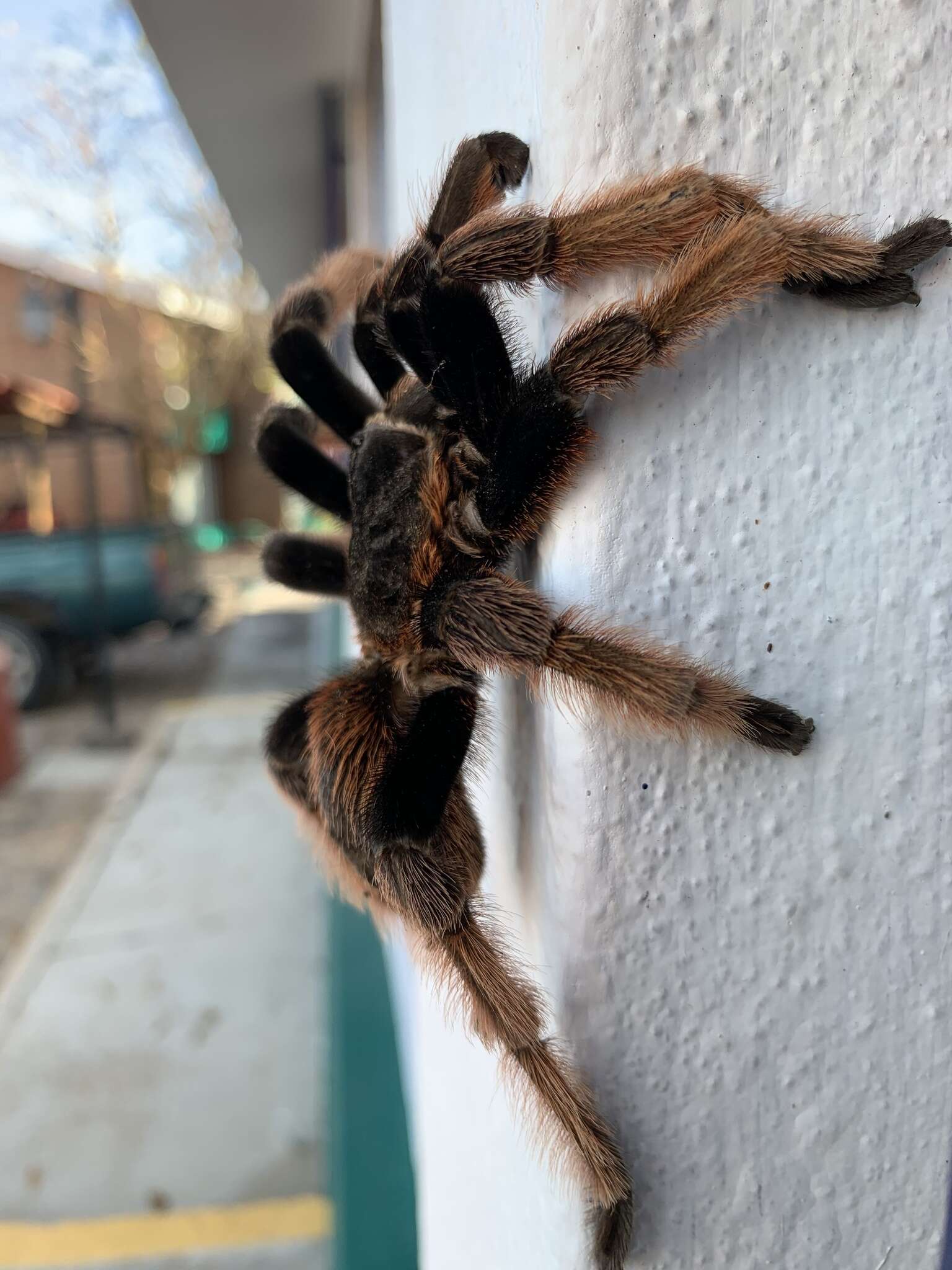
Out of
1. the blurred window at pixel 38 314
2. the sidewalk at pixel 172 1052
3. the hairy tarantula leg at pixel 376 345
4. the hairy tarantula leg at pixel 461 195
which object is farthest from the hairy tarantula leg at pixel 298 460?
the blurred window at pixel 38 314

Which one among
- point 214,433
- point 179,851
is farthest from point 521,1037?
point 214,433

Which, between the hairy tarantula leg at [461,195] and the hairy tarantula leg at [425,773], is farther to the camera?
the hairy tarantula leg at [425,773]

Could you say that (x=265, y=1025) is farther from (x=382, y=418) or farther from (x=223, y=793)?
(x=382, y=418)

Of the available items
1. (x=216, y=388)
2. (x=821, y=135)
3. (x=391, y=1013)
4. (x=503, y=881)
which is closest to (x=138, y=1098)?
(x=391, y=1013)

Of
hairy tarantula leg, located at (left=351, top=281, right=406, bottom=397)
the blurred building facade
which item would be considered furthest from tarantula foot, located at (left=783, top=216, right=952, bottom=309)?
the blurred building facade

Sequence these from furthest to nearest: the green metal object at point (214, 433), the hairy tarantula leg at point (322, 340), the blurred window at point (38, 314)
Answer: the green metal object at point (214, 433) < the blurred window at point (38, 314) < the hairy tarantula leg at point (322, 340)

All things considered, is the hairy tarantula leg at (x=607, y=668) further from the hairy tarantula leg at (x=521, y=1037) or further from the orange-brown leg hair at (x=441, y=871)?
the hairy tarantula leg at (x=521, y=1037)

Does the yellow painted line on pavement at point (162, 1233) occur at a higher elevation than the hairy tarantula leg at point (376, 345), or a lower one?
lower

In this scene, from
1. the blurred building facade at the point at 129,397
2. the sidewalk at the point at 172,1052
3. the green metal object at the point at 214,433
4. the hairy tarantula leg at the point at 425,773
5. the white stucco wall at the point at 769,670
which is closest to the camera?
the white stucco wall at the point at 769,670
